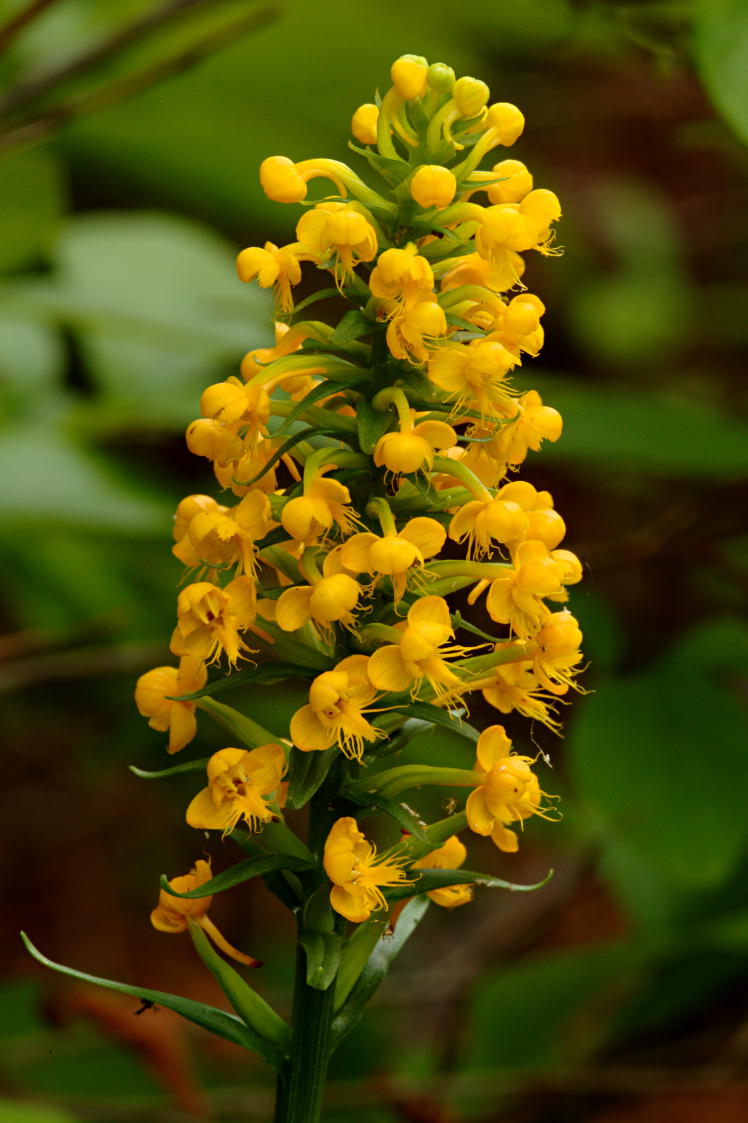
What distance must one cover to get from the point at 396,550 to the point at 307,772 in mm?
294

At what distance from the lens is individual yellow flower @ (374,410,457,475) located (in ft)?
4.20

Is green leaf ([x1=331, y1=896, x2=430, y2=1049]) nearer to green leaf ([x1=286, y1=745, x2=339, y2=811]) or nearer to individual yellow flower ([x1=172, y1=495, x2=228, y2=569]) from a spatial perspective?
green leaf ([x1=286, y1=745, x2=339, y2=811])

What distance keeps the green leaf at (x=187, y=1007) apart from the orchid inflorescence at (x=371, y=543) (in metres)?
0.02

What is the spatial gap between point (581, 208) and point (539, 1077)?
446 centimetres

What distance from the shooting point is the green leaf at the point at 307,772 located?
1.36m

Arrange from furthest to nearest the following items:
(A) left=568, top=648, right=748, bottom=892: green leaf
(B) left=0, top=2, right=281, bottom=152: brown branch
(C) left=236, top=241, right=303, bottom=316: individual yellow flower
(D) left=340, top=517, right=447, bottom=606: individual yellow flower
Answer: (B) left=0, top=2, right=281, bottom=152: brown branch, (A) left=568, top=648, right=748, bottom=892: green leaf, (C) left=236, top=241, right=303, bottom=316: individual yellow flower, (D) left=340, top=517, right=447, bottom=606: individual yellow flower

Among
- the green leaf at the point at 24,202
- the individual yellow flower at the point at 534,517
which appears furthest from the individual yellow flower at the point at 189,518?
the green leaf at the point at 24,202

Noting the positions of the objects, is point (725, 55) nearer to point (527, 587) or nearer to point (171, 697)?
point (527, 587)

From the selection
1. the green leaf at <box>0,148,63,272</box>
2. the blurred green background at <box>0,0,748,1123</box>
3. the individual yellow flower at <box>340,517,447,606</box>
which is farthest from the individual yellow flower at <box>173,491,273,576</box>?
the green leaf at <box>0,148,63,272</box>

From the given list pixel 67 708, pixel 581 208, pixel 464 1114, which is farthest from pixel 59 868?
pixel 581 208

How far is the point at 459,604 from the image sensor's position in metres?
3.51

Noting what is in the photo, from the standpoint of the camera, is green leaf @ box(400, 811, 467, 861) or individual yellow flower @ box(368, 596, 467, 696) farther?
green leaf @ box(400, 811, 467, 861)

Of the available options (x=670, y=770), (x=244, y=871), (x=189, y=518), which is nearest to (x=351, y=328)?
(x=189, y=518)

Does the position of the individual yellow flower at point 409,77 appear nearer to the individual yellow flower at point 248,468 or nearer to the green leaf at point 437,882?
the individual yellow flower at point 248,468
